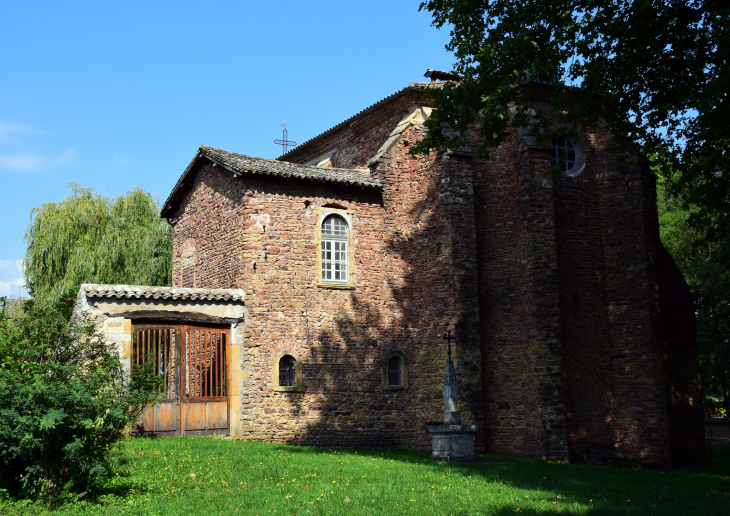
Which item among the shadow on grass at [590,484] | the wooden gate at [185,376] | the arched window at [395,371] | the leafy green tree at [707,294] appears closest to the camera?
the shadow on grass at [590,484]

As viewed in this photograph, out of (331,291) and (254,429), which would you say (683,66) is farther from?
(254,429)

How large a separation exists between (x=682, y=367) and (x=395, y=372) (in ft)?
29.4

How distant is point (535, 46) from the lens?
12.8 m

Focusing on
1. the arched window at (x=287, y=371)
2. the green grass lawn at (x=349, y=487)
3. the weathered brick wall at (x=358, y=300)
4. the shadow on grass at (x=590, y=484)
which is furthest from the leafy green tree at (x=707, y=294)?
the arched window at (x=287, y=371)

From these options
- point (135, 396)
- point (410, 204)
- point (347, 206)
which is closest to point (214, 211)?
point (347, 206)

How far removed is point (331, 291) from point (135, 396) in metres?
7.18

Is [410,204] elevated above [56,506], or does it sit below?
above

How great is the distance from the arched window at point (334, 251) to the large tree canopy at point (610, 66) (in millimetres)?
4742

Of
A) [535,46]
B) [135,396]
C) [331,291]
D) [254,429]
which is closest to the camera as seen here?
[135,396]

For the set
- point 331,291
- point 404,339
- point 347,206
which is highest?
point 347,206

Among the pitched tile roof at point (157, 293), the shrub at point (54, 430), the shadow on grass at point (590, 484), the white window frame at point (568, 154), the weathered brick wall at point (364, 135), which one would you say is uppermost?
Result: the weathered brick wall at point (364, 135)

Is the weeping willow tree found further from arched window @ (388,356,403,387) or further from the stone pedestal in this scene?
the stone pedestal

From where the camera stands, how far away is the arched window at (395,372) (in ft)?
59.8

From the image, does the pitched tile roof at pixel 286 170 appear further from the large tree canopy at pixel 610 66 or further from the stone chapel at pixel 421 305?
the large tree canopy at pixel 610 66
